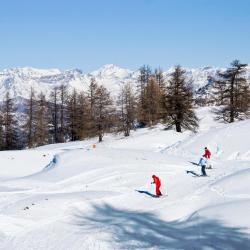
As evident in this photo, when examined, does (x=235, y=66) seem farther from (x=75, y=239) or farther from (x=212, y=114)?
(x=75, y=239)

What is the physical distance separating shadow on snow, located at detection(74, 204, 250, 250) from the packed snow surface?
4 centimetres

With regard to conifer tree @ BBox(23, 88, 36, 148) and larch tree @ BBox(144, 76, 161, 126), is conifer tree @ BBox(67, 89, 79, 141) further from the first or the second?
larch tree @ BBox(144, 76, 161, 126)

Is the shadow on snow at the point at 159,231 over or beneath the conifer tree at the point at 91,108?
beneath

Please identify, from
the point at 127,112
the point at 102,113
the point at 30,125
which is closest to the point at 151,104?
the point at 127,112

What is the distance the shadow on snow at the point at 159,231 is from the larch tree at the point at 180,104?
36.5m

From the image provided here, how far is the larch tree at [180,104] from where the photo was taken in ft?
201

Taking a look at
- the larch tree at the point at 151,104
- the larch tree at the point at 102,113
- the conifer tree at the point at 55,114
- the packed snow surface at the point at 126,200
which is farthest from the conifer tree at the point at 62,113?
the packed snow surface at the point at 126,200

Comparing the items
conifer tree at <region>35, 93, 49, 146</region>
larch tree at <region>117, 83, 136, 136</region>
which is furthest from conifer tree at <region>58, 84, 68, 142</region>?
A: larch tree at <region>117, 83, 136, 136</region>

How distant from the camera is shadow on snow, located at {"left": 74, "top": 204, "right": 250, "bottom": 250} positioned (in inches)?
726

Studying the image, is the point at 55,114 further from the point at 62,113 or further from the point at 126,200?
the point at 126,200

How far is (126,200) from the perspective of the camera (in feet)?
95.3

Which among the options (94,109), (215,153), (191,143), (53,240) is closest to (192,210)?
(53,240)

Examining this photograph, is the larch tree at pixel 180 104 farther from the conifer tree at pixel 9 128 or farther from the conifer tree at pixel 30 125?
the conifer tree at pixel 9 128

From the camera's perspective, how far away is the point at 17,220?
23.7 metres
